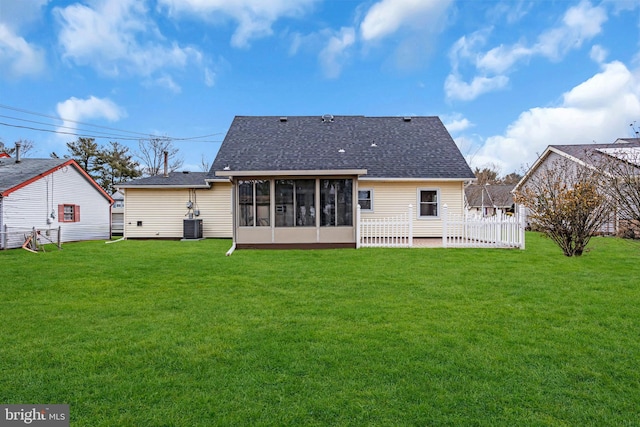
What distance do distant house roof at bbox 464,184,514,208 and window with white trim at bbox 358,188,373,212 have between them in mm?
24889

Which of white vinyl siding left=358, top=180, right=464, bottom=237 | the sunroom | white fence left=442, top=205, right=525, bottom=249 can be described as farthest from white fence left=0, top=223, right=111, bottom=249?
white fence left=442, top=205, right=525, bottom=249

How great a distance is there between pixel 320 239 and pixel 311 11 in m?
10.8

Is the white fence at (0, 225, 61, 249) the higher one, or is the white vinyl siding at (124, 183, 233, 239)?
the white vinyl siding at (124, 183, 233, 239)

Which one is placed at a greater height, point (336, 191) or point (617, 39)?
A: point (617, 39)

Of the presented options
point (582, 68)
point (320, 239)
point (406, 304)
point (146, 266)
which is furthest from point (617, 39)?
point (146, 266)

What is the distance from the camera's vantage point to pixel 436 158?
1527 cm

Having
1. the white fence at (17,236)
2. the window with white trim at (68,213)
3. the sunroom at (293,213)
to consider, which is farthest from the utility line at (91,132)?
the sunroom at (293,213)

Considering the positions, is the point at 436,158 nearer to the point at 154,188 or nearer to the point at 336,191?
the point at 336,191

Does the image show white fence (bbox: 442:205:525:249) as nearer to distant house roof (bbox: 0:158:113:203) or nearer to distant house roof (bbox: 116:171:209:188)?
distant house roof (bbox: 116:171:209:188)

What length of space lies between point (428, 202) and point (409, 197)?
32.7 inches

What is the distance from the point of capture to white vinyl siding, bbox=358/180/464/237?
47.3 feet

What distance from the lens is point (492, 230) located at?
36.2 feet

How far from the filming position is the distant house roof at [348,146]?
14.2 metres

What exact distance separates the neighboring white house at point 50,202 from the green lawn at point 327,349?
9.06m
